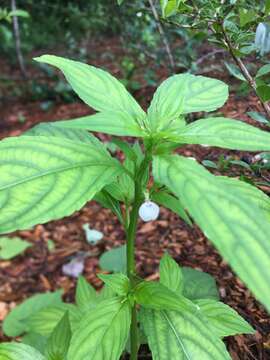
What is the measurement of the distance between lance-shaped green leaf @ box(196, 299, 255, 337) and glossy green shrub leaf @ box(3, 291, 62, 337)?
1.09m

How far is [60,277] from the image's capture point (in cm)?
255

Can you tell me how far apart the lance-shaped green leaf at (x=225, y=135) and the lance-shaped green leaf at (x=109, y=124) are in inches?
3.8

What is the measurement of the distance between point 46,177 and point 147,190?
10.4 inches

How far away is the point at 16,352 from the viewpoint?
1229mm

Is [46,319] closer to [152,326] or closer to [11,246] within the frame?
[152,326]

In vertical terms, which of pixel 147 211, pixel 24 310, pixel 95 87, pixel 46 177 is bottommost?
pixel 24 310

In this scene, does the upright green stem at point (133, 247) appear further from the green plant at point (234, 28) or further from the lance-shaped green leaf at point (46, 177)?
the green plant at point (234, 28)

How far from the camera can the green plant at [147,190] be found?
721mm

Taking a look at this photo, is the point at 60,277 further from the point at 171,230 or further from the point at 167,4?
the point at 167,4

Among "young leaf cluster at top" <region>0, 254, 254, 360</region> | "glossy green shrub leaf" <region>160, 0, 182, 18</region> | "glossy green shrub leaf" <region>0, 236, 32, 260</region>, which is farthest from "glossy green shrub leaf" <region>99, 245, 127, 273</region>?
"glossy green shrub leaf" <region>160, 0, 182, 18</region>

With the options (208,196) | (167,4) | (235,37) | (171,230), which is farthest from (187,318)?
(171,230)

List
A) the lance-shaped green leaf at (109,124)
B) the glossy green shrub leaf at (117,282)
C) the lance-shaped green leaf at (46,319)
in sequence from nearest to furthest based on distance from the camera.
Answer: the lance-shaped green leaf at (109,124) < the glossy green shrub leaf at (117,282) < the lance-shaped green leaf at (46,319)

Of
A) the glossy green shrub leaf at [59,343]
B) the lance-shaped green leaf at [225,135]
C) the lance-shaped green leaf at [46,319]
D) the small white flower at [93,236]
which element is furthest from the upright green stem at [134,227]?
the small white flower at [93,236]

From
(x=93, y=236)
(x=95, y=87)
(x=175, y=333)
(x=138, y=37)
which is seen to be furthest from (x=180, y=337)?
(x=138, y=37)
